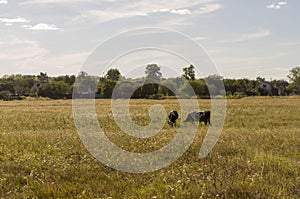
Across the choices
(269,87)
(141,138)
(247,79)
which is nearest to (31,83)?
(247,79)

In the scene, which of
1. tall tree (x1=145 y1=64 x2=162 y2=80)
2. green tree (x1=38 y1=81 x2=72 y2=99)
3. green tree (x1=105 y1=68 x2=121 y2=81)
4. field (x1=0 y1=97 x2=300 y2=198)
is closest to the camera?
field (x1=0 y1=97 x2=300 y2=198)

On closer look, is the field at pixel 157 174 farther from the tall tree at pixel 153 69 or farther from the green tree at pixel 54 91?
the green tree at pixel 54 91

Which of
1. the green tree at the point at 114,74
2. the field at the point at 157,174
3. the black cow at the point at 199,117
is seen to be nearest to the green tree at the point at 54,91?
the green tree at the point at 114,74

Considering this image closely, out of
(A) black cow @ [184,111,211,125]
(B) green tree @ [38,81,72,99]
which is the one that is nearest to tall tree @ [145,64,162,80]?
(A) black cow @ [184,111,211,125]

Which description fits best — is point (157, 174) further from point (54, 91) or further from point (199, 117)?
point (54, 91)

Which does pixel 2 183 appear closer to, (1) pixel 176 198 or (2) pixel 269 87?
(1) pixel 176 198

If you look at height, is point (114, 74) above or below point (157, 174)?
above

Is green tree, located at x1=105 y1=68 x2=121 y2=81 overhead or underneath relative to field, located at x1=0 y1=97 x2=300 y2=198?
overhead

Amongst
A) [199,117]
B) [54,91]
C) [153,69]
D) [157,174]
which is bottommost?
[157,174]

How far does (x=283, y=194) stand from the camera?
8.01m

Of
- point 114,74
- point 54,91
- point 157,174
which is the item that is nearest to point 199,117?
point 157,174

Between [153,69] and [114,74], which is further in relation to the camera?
[114,74]

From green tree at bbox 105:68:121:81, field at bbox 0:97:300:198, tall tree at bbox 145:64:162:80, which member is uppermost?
green tree at bbox 105:68:121:81

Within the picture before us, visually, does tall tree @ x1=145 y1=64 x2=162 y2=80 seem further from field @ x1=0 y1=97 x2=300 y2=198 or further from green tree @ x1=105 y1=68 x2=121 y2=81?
field @ x1=0 y1=97 x2=300 y2=198
